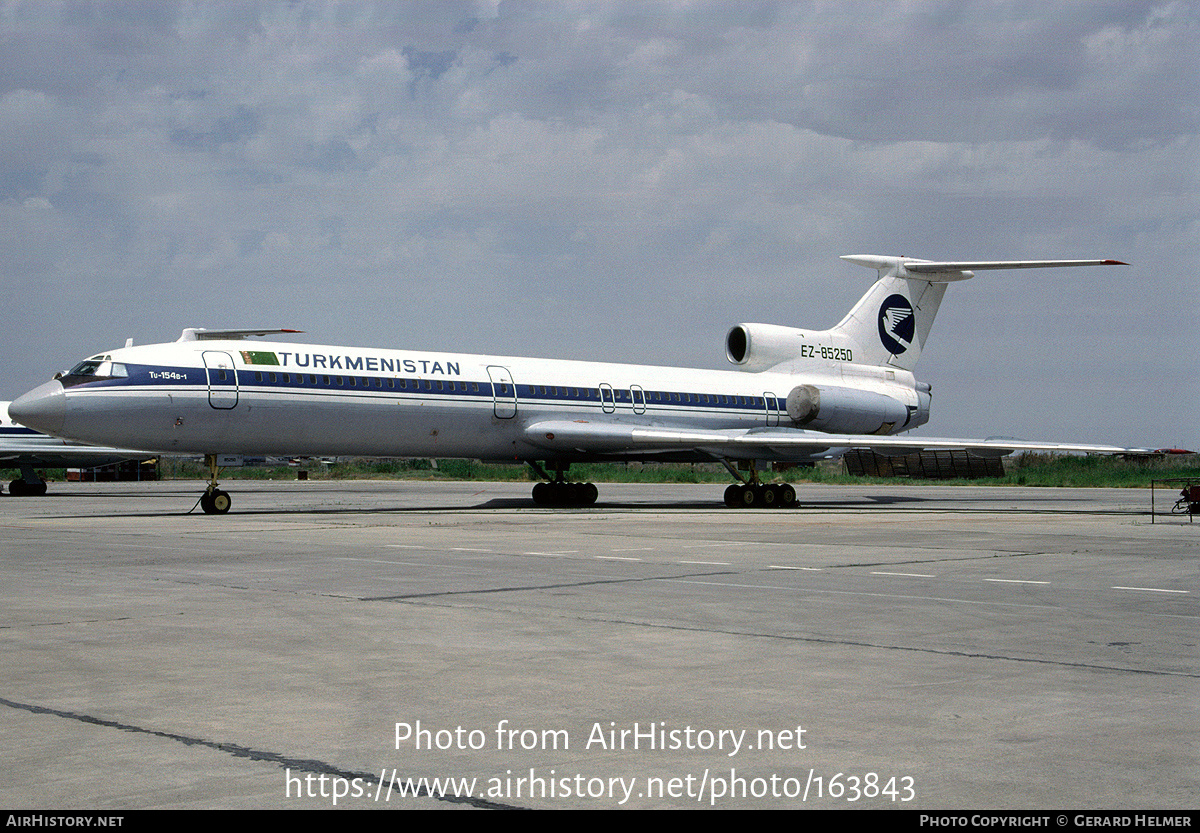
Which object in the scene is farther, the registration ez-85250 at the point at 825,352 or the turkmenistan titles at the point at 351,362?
the registration ez-85250 at the point at 825,352

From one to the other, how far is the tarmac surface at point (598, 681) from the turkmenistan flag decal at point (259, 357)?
11241 millimetres

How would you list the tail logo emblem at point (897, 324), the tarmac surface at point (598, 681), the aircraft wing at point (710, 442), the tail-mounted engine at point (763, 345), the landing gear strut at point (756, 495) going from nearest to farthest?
the tarmac surface at point (598, 681) → the aircraft wing at point (710, 442) → the landing gear strut at point (756, 495) → the tail-mounted engine at point (763, 345) → the tail logo emblem at point (897, 324)

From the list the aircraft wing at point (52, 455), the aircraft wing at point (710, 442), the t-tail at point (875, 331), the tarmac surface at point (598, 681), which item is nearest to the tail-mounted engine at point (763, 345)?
the t-tail at point (875, 331)

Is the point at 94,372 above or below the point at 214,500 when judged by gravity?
above

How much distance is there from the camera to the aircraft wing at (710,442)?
29406 mm

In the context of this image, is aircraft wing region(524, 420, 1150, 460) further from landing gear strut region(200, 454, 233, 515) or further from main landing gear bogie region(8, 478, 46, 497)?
main landing gear bogie region(8, 478, 46, 497)

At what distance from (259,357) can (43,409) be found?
4.33 m

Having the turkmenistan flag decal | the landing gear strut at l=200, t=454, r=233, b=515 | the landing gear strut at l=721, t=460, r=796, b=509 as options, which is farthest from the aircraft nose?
the landing gear strut at l=721, t=460, r=796, b=509

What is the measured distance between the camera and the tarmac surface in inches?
183

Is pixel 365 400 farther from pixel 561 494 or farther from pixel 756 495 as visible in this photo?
pixel 756 495

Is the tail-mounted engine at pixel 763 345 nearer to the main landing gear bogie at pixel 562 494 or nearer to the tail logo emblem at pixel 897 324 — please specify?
the tail logo emblem at pixel 897 324

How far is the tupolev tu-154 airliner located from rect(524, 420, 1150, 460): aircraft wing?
5cm

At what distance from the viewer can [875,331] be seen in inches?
1438

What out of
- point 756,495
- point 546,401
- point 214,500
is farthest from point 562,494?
point 214,500
